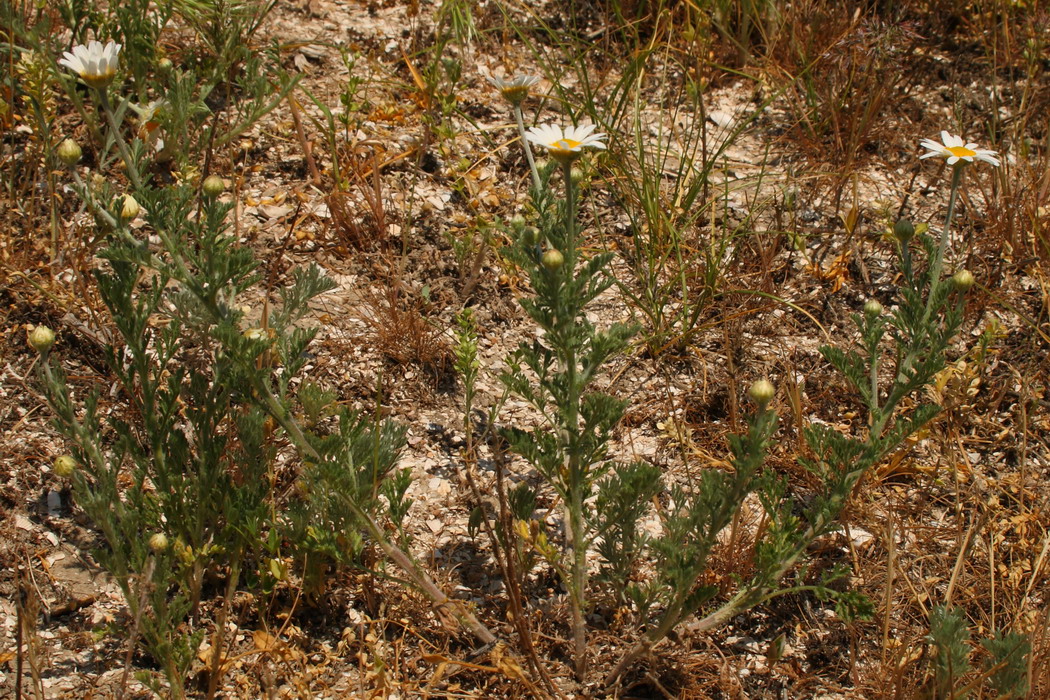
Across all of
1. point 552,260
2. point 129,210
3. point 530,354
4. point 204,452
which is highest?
point 552,260

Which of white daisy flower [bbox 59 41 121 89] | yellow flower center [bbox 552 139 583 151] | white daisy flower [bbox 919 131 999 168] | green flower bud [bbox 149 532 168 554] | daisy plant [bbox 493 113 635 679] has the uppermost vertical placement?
white daisy flower [bbox 919 131 999 168]

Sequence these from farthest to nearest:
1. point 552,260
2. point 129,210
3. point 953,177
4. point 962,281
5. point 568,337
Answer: point 953,177 < point 962,281 < point 129,210 < point 568,337 < point 552,260

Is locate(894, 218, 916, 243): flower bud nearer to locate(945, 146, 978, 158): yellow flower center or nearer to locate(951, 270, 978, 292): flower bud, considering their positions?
locate(951, 270, 978, 292): flower bud

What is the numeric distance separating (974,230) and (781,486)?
1904 mm

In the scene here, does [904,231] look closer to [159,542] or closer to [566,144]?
[566,144]

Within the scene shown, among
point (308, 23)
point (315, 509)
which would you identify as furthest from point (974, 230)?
point (308, 23)

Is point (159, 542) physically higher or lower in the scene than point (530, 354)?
lower

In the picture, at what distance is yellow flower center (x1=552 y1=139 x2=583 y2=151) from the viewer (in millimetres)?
1739

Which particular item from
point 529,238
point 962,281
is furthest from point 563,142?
point 962,281

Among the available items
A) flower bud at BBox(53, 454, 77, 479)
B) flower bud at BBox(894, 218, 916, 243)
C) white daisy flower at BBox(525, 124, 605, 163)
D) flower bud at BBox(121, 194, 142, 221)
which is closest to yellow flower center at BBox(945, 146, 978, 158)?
flower bud at BBox(894, 218, 916, 243)

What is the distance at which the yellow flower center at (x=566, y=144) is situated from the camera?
5.71 feet

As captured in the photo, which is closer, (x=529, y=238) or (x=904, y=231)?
(x=529, y=238)

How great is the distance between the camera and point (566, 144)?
1.75 metres

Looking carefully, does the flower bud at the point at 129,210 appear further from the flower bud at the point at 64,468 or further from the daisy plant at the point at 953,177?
the daisy plant at the point at 953,177
